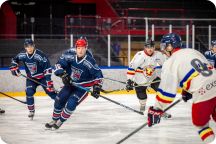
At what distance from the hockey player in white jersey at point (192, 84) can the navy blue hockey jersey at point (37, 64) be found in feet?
8.17

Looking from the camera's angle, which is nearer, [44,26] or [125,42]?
[44,26]

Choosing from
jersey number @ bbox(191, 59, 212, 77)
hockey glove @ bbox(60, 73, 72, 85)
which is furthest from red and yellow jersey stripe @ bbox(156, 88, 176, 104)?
hockey glove @ bbox(60, 73, 72, 85)

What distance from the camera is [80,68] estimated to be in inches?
206

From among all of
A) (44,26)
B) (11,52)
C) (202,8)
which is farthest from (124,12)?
(11,52)

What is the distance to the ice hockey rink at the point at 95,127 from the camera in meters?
4.67

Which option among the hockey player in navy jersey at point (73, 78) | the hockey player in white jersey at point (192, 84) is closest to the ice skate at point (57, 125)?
the hockey player in navy jersey at point (73, 78)

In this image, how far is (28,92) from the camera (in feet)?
19.9

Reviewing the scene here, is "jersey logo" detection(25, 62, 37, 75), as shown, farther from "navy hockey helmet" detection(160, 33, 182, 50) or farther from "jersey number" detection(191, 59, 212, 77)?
"jersey number" detection(191, 59, 212, 77)

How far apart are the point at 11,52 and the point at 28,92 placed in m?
3.96

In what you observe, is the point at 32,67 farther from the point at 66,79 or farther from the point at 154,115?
the point at 154,115

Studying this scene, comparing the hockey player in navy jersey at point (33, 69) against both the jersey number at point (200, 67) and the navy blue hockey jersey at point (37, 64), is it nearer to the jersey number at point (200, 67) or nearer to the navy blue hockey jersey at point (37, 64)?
the navy blue hockey jersey at point (37, 64)

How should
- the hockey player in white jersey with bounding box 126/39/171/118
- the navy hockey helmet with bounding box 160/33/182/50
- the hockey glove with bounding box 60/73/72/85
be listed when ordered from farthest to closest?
the hockey player in white jersey with bounding box 126/39/171/118 → the hockey glove with bounding box 60/73/72/85 → the navy hockey helmet with bounding box 160/33/182/50

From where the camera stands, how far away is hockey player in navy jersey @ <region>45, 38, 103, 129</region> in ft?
16.8

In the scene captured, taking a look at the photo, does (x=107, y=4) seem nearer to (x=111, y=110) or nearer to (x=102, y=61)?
(x=102, y=61)
